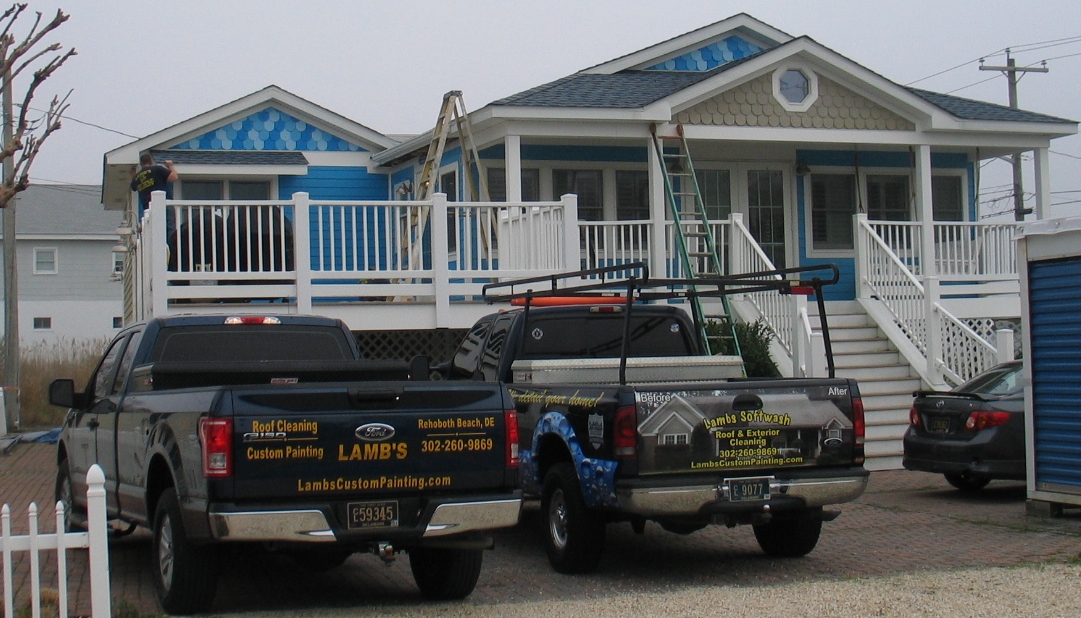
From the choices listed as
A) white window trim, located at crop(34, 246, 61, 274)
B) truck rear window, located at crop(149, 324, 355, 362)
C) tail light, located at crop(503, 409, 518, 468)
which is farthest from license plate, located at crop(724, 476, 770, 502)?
white window trim, located at crop(34, 246, 61, 274)

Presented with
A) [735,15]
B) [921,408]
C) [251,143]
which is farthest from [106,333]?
[921,408]

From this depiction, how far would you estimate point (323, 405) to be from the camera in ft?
22.9

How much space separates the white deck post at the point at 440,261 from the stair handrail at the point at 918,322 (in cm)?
609

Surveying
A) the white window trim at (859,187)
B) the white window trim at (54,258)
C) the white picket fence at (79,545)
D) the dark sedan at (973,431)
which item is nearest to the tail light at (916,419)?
the dark sedan at (973,431)

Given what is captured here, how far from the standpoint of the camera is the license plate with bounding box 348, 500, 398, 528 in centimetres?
698

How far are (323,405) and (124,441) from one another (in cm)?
210

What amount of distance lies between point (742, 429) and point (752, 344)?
7229mm

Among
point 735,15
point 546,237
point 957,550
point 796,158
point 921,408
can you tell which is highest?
point 735,15

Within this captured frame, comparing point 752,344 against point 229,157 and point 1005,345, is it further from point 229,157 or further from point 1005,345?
point 229,157

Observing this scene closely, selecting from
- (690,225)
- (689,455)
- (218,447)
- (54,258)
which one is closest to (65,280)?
(54,258)

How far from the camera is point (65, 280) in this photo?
4641cm

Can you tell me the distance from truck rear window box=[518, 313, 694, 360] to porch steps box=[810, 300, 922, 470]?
500 cm

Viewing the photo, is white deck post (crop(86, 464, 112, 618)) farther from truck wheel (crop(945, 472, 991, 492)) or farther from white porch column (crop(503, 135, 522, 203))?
white porch column (crop(503, 135, 522, 203))

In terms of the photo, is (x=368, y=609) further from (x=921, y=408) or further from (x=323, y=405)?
(x=921, y=408)
